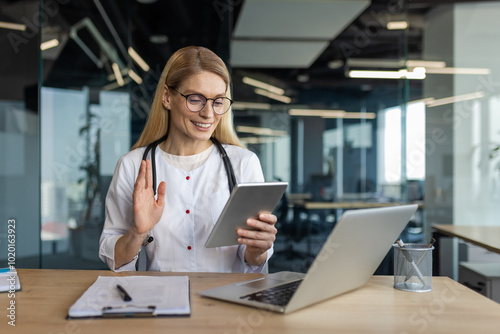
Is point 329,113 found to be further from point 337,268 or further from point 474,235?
point 337,268

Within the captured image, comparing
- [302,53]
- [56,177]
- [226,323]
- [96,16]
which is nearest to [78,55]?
[96,16]

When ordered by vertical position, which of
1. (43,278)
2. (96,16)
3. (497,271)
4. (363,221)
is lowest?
(497,271)

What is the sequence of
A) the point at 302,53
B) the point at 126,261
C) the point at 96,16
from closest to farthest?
1. the point at 126,261
2. the point at 96,16
3. the point at 302,53

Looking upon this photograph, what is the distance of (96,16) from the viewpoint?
4418 millimetres

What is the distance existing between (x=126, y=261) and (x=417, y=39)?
398 cm

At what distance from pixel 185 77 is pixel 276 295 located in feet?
3.29

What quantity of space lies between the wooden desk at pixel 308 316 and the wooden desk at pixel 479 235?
1644mm

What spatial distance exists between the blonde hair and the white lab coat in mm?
123

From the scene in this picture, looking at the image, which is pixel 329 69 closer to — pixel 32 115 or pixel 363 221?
pixel 32 115

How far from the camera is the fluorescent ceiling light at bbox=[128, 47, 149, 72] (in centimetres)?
449

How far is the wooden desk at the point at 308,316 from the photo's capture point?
0.98m

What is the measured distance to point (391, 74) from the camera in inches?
189

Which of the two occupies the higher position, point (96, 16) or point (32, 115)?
point (96, 16)

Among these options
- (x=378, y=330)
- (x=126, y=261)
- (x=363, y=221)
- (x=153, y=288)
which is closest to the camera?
(x=378, y=330)
